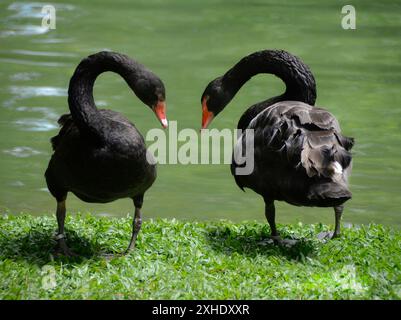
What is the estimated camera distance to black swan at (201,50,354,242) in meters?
5.85

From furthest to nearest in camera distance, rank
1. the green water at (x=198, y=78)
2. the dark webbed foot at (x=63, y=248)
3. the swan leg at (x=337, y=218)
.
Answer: the green water at (x=198, y=78)
the swan leg at (x=337, y=218)
the dark webbed foot at (x=63, y=248)

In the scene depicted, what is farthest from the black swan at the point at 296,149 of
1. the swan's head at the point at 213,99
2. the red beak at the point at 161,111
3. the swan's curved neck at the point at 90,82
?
the swan's curved neck at the point at 90,82

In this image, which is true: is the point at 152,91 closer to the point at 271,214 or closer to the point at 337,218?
the point at 271,214

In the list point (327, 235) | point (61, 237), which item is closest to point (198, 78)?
point (327, 235)

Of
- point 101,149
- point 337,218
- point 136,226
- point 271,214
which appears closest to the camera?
point 101,149

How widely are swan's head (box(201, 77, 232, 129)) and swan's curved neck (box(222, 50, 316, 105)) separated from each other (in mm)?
61

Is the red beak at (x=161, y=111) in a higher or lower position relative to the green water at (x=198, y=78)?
higher

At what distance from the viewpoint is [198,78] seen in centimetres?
1220

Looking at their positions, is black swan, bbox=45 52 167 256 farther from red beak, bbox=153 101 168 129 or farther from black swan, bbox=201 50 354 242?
black swan, bbox=201 50 354 242

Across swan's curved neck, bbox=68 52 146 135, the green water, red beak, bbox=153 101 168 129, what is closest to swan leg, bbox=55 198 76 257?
swan's curved neck, bbox=68 52 146 135

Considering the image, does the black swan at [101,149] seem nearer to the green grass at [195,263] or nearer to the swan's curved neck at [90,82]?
the swan's curved neck at [90,82]

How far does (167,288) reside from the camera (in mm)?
5523

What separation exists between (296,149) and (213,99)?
54.2 inches

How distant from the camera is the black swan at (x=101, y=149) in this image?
5988mm
